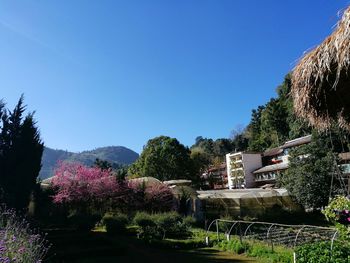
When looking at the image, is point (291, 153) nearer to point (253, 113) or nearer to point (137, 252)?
point (137, 252)

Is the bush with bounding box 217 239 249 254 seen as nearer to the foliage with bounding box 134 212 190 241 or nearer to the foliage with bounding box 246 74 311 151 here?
the foliage with bounding box 134 212 190 241

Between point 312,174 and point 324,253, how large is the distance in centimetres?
2755

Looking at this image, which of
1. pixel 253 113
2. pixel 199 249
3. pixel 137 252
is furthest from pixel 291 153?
pixel 253 113

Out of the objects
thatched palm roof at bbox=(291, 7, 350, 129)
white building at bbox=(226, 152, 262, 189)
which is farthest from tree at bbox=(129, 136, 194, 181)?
thatched palm roof at bbox=(291, 7, 350, 129)

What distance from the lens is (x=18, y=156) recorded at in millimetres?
28156

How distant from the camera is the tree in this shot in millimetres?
56594

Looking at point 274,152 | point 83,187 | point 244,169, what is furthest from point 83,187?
point 244,169

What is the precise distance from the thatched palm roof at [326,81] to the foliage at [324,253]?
11.8 ft

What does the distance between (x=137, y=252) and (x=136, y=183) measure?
1640 cm

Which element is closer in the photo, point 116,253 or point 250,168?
point 116,253

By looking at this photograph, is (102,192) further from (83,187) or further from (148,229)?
(148,229)

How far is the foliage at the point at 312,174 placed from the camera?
34.3 meters

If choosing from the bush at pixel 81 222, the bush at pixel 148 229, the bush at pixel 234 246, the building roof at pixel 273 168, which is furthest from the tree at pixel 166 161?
the bush at pixel 234 246

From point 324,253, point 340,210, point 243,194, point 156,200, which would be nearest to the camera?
point 340,210
